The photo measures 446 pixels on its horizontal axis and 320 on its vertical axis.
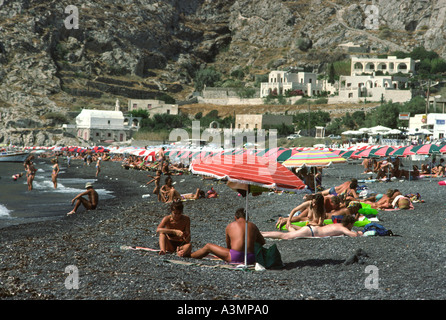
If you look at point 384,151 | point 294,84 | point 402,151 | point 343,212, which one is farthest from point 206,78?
point 343,212

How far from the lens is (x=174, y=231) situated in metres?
10.3

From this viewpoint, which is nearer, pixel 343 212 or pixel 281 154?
pixel 343 212

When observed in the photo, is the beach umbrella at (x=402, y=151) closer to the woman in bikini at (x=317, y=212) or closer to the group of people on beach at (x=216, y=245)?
the woman in bikini at (x=317, y=212)

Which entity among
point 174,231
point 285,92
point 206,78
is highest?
point 206,78

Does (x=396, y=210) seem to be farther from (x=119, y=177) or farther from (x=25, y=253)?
(x=119, y=177)

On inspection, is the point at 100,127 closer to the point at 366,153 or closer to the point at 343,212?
the point at 366,153

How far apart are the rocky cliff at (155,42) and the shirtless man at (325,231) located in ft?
270

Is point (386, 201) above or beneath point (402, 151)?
beneath

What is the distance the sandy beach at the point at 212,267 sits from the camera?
750 cm

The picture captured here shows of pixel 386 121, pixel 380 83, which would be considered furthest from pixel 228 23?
pixel 386 121

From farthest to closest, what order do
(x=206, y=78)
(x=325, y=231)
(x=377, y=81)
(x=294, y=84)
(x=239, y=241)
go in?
(x=206, y=78) < (x=294, y=84) < (x=377, y=81) < (x=325, y=231) < (x=239, y=241)

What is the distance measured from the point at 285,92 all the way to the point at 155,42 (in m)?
45.3

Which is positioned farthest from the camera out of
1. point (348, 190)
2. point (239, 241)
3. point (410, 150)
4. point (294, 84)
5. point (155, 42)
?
point (155, 42)

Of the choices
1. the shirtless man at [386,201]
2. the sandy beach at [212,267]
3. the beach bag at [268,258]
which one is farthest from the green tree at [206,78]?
the beach bag at [268,258]
